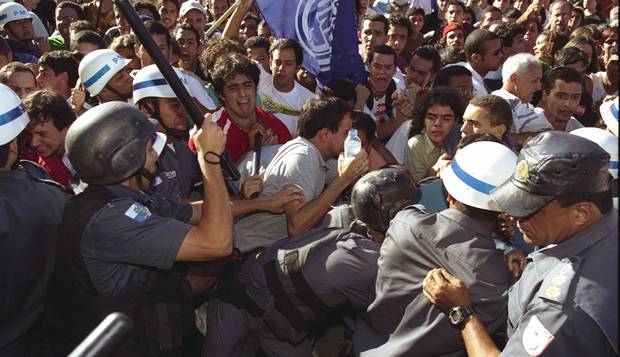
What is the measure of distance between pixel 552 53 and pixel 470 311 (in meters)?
6.35

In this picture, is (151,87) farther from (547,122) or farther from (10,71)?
(547,122)

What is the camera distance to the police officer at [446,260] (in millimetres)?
2785

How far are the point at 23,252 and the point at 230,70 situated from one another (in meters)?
2.26

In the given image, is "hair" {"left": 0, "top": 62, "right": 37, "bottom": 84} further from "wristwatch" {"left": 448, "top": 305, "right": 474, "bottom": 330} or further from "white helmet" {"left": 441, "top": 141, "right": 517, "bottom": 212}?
"wristwatch" {"left": 448, "top": 305, "right": 474, "bottom": 330}

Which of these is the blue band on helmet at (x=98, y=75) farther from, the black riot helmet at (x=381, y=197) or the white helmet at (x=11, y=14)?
the white helmet at (x=11, y=14)

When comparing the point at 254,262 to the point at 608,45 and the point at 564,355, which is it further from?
the point at 608,45

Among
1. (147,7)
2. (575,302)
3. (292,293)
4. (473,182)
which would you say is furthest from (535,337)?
(147,7)

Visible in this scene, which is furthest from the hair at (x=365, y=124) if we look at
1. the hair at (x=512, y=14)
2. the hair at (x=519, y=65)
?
the hair at (x=512, y=14)

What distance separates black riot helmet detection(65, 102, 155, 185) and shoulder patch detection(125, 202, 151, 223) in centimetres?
14

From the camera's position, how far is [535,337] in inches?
86.1

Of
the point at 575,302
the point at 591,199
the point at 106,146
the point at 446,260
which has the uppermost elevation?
the point at 106,146

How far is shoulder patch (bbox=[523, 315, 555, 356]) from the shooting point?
2.15 metres

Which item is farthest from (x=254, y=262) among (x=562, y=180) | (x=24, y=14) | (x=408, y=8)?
(x=408, y=8)

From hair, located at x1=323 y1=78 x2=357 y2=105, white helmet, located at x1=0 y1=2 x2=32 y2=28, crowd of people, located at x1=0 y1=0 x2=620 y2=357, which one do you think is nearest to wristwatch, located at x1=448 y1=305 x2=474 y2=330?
crowd of people, located at x1=0 y1=0 x2=620 y2=357
